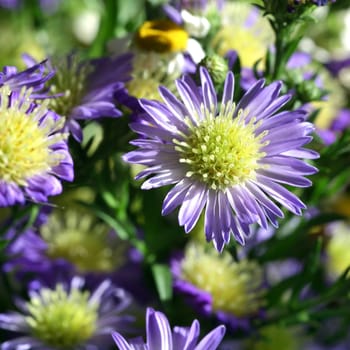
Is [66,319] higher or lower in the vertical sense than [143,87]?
lower

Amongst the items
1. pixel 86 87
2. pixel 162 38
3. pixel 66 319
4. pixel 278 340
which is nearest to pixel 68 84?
pixel 86 87

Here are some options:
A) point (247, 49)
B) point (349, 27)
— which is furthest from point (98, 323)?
point (349, 27)

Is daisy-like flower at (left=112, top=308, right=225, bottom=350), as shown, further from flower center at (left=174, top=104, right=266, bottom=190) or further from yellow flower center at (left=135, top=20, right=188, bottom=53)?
yellow flower center at (left=135, top=20, right=188, bottom=53)

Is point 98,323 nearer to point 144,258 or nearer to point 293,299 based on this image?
point 144,258

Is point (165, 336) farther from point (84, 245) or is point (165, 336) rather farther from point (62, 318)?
point (84, 245)

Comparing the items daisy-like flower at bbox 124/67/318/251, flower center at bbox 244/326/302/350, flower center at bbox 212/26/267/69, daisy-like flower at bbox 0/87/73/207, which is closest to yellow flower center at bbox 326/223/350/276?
flower center at bbox 244/326/302/350

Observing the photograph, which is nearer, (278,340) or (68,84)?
(68,84)

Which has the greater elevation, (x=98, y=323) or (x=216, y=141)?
(x=216, y=141)
